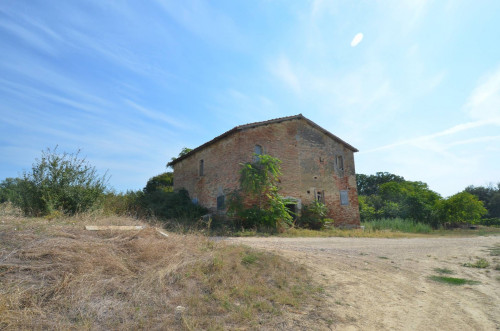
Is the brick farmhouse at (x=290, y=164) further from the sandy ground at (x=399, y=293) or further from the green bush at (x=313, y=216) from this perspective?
the sandy ground at (x=399, y=293)

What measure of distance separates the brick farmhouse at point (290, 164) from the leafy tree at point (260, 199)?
111 cm

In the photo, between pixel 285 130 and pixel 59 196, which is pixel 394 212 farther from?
pixel 59 196

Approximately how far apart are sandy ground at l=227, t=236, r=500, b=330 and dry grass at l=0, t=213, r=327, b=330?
52cm

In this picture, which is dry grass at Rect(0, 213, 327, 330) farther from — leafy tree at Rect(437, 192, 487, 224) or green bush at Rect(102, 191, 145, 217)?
leafy tree at Rect(437, 192, 487, 224)

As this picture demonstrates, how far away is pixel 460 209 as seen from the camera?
25.6 metres

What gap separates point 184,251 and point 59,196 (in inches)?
255

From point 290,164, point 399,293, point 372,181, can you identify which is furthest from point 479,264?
point 372,181

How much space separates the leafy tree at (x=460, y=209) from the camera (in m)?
25.6

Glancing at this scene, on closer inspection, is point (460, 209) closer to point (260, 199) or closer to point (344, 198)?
point (344, 198)

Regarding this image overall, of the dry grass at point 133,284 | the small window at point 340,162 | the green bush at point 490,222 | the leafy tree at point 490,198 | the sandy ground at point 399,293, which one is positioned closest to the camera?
the dry grass at point 133,284

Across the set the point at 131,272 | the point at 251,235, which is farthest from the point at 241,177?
the point at 131,272

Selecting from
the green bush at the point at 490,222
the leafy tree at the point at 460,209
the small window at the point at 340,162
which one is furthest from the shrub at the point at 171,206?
the green bush at the point at 490,222

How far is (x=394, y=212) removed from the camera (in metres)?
27.9

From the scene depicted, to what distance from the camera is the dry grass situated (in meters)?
3.85
